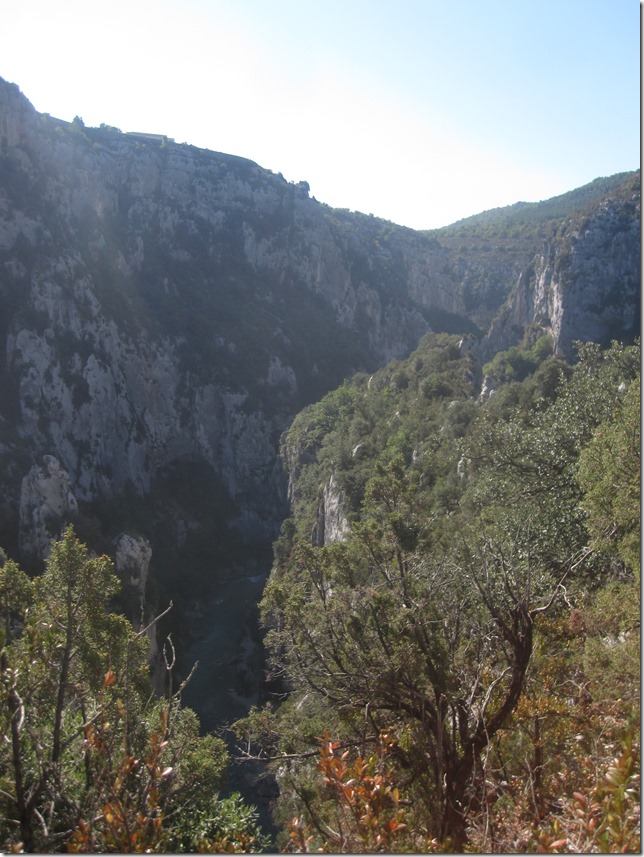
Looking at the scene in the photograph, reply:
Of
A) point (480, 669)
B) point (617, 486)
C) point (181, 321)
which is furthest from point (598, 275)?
point (480, 669)

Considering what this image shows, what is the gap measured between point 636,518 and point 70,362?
5667 cm

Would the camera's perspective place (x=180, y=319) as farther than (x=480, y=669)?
Yes

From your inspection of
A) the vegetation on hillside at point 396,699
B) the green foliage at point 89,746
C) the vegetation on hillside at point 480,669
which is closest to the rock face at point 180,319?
the vegetation on hillside at point 480,669

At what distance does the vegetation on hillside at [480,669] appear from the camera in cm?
466

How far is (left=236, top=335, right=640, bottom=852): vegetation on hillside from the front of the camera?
15.3 feet

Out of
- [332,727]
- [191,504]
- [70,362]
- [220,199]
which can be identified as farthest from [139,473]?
[332,727]

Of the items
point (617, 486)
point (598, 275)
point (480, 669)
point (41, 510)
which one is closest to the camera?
point (480, 669)

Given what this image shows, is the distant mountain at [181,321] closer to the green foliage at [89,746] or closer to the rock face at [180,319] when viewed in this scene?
the rock face at [180,319]

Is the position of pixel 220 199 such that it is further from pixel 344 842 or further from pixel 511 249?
pixel 344 842

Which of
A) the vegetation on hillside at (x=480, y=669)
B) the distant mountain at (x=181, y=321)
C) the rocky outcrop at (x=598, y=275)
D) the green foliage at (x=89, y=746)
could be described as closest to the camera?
the green foliage at (x=89, y=746)

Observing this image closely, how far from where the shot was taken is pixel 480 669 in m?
6.46

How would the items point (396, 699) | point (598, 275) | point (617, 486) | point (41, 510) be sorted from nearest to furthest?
1. point (396, 699)
2. point (617, 486)
3. point (41, 510)
4. point (598, 275)

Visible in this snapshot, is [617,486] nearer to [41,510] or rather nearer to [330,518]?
[330,518]

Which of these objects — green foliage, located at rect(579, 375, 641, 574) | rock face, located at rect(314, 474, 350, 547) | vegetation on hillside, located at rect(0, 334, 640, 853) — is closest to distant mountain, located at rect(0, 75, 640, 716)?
rock face, located at rect(314, 474, 350, 547)
